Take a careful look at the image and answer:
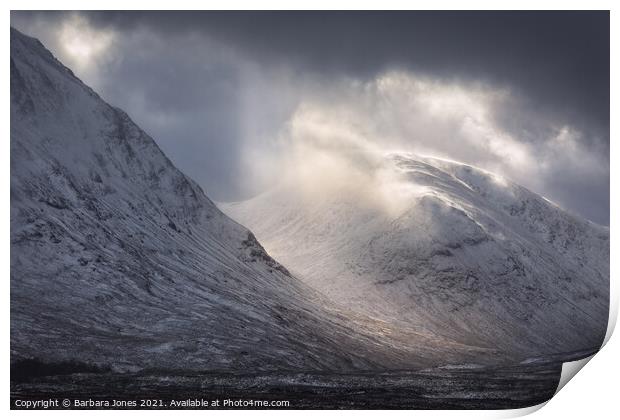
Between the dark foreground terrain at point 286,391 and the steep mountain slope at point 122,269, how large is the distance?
446cm

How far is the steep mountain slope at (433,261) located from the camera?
9831cm

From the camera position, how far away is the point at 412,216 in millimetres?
116688

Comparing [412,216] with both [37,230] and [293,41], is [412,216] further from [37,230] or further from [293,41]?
[293,41]

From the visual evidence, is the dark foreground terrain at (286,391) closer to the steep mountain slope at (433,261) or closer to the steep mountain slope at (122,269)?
the steep mountain slope at (122,269)

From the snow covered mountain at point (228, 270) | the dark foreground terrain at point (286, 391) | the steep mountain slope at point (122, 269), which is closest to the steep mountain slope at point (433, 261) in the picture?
the snow covered mountain at point (228, 270)

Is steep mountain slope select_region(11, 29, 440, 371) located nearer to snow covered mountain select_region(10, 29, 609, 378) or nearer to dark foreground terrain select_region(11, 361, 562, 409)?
snow covered mountain select_region(10, 29, 609, 378)

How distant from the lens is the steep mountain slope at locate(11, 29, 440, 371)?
38312mm

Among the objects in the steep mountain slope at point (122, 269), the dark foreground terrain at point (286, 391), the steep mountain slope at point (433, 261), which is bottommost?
the dark foreground terrain at point (286, 391)

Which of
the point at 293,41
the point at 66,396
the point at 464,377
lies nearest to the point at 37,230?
the point at 66,396

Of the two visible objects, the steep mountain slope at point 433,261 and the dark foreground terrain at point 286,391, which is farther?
the steep mountain slope at point 433,261

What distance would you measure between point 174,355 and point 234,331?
8.40 metres

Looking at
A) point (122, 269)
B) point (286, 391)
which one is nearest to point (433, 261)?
point (122, 269)

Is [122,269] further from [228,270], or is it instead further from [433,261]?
[433,261]
